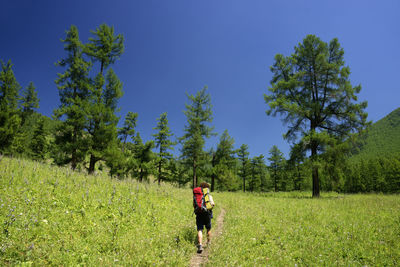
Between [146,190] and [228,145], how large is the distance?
25.3 m

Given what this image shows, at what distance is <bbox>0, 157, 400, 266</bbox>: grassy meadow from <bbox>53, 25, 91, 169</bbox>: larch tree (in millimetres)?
6990

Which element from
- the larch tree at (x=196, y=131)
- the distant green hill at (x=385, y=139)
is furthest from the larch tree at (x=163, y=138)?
the distant green hill at (x=385, y=139)

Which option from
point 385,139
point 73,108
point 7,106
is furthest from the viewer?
point 385,139

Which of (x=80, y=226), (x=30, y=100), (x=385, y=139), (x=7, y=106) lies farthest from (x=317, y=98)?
(x=385, y=139)

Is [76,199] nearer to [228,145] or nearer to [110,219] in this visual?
[110,219]

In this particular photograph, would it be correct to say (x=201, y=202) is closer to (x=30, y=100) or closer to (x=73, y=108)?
(x=73, y=108)

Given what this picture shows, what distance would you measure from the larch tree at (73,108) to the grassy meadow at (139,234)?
275 inches

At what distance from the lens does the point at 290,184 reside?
6178 centimetres

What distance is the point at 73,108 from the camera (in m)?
15.1

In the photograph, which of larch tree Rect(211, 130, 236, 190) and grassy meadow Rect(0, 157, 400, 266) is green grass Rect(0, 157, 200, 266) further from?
larch tree Rect(211, 130, 236, 190)

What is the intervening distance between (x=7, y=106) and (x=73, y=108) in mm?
14346

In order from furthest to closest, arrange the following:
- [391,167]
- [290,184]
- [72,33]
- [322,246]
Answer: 1. [290,184]
2. [391,167]
3. [72,33]
4. [322,246]

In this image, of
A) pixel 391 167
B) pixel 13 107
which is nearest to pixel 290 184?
pixel 391 167

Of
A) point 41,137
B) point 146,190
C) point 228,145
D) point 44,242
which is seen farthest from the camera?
point 41,137
